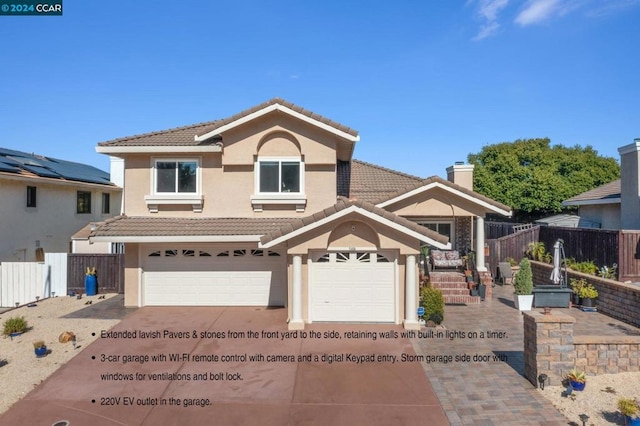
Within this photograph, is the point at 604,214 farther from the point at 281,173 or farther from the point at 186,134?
the point at 186,134

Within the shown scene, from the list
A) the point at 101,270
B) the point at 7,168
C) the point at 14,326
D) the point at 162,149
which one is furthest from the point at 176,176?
the point at 7,168

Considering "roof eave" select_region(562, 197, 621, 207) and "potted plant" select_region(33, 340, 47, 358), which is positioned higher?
"roof eave" select_region(562, 197, 621, 207)

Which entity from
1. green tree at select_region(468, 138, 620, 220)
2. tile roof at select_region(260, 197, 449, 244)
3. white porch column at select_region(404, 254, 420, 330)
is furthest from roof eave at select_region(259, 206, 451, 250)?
green tree at select_region(468, 138, 620, 220)

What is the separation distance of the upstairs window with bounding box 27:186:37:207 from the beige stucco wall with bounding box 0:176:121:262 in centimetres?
17

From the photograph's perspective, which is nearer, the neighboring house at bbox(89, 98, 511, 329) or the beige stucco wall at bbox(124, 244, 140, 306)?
the neighboring house at bbox(89, 98, 511, 329)

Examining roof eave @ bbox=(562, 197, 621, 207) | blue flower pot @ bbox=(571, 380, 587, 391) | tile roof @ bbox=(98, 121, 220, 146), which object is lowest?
blue flower pot @ bbox=(571, 380, 587, 391)

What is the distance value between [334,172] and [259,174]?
2636 millimetres

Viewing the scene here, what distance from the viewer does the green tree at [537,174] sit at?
3638cm

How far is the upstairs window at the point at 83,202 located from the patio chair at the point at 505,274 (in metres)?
23.0

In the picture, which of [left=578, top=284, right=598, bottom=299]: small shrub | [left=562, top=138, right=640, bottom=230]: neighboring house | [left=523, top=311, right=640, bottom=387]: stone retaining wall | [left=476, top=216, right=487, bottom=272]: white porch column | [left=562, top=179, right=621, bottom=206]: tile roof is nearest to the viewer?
[left=523, top=311, right=640, bottom=387]: stone retaining wall

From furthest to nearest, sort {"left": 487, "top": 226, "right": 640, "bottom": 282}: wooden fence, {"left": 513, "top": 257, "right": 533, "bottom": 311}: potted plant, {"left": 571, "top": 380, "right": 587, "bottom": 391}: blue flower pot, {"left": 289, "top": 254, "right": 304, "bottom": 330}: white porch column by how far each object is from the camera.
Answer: {"left": 487, "top": 226, "right": 640, "bottom": 282}: wooden fence
{"left": 513, "top": 257, "right": 533, "bottom": 311}: potted plant
{"left": 289, "top": 254, "right": 304, "bottom": 330}: white porch column
{"left": 571, "top": 380, "right": 587, "bottom": 391}: blue flower pot

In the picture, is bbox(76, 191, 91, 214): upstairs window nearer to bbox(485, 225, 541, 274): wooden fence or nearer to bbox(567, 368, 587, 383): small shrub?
bbox(485, 225, 541, 274): wooden fence

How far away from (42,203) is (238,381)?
17.8 metres

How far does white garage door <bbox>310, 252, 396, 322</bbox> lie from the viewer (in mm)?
11141
